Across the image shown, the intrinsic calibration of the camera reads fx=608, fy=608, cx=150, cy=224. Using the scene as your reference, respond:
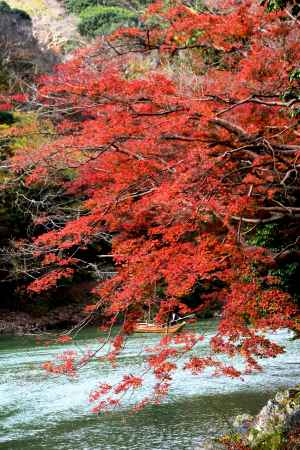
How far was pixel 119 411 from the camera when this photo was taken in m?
10.4

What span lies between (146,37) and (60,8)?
56.2 m

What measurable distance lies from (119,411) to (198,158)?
183 inches

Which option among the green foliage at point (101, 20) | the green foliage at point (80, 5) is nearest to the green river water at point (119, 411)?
the green foliage at point (101, 20)

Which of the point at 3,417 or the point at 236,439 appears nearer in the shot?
the point at 236,439

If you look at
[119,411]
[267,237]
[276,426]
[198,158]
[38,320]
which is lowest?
[38,320]

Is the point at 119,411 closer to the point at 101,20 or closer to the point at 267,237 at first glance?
the point at 267,237

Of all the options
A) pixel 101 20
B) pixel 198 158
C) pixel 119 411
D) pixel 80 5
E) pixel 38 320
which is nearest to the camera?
pixel 198 158

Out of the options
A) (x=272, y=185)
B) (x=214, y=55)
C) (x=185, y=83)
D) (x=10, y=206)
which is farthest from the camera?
(x=10, y=206)

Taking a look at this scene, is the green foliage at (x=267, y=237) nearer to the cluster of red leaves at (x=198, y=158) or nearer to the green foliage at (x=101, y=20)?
the cluster of red leaves at (x=198, y=158)

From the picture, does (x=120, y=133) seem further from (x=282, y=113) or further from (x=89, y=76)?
(x=282, y=113)

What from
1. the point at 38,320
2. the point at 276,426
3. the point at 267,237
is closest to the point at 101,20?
the point at 38,320

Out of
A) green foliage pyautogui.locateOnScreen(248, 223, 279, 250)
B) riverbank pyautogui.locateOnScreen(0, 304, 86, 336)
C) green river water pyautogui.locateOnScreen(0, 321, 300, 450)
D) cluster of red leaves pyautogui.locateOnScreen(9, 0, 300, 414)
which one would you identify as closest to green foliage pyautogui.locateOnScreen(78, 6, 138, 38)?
riverbank pyautogui.locateOnScreen(0, 304, 86, 336)

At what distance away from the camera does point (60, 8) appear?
61.6m

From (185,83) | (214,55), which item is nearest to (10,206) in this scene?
(214,55)
